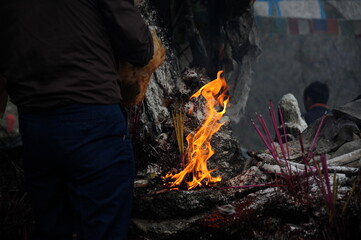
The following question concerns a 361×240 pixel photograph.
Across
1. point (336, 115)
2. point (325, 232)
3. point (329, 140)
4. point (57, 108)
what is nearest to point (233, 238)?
point (325, 232)

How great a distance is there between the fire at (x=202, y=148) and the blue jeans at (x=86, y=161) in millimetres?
1484

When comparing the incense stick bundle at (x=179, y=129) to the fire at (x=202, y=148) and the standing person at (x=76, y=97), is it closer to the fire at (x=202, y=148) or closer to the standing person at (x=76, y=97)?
the fire at (x=202, y=148)

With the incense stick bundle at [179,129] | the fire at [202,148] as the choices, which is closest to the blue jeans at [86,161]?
the fire at [202,148]

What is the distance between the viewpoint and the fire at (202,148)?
3.50 meters

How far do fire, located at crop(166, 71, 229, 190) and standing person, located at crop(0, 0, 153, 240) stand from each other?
5.02ft

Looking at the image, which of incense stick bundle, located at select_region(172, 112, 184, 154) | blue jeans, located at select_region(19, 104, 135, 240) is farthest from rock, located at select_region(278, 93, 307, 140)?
blue jeans, located at select_region(19, 104, 135, 240)

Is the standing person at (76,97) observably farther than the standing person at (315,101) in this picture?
No

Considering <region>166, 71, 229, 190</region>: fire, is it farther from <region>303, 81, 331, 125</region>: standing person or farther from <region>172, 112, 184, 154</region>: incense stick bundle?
<region>303, 81, 331, 125</region>: standing person

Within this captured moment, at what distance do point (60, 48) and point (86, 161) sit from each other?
0.66 metres

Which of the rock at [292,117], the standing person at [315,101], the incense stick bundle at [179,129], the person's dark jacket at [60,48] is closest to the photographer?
the person's dark jacket at [60,48]

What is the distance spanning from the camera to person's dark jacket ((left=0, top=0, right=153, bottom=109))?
184 cm

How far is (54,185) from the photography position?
2.05m

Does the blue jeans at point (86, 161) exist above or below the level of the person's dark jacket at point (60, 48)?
below

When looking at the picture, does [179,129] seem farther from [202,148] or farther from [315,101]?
[315,101]
